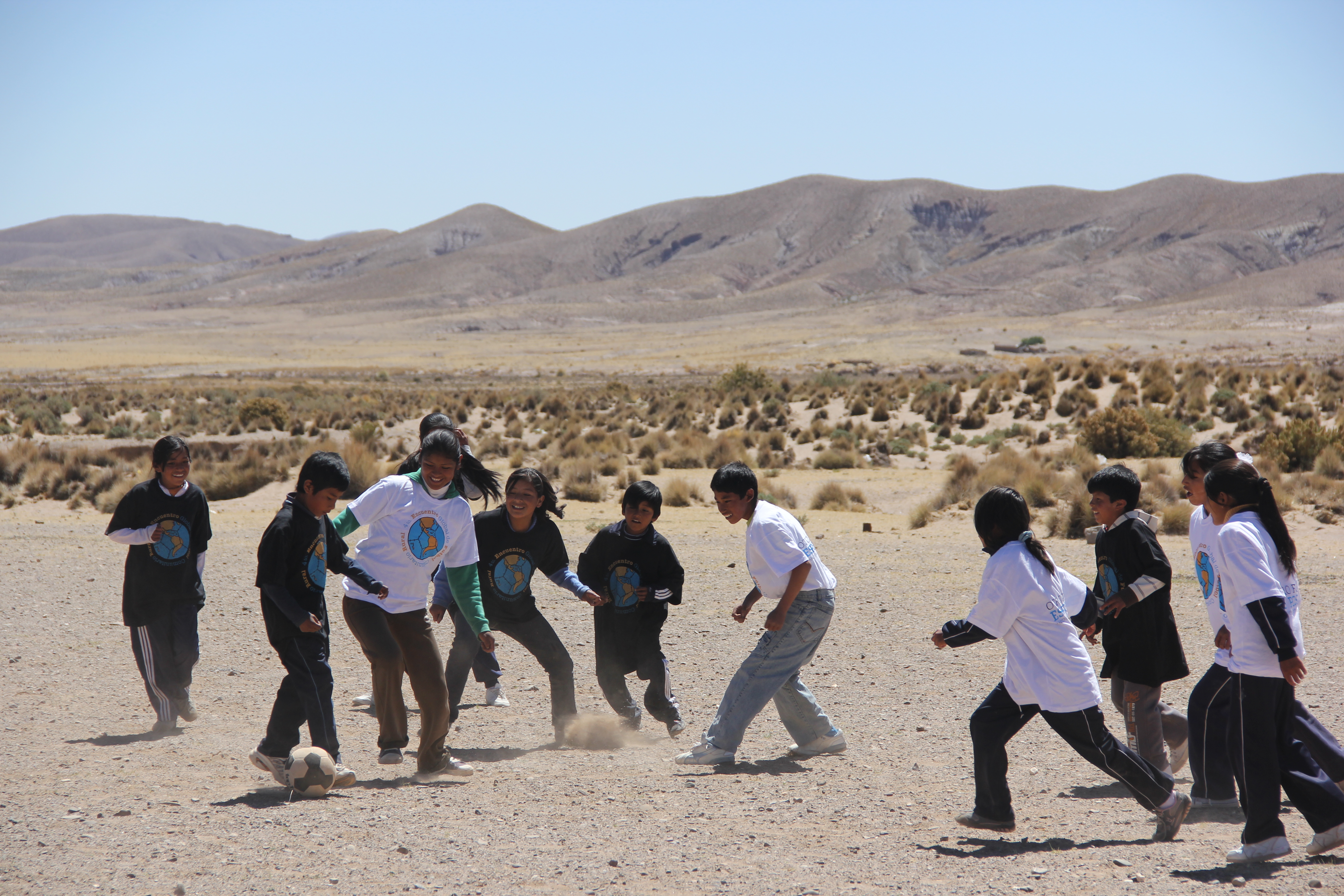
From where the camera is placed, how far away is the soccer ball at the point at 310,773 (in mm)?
5004

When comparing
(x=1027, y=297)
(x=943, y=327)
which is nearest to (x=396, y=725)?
(x=943, y=327)

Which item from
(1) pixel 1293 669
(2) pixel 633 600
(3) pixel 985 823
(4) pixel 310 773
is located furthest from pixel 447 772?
(1) pixel 1293 669

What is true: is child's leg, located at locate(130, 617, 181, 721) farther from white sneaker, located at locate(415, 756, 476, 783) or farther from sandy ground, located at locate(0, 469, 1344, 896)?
white sneaker, located at locate(415, 756, 476, 783)

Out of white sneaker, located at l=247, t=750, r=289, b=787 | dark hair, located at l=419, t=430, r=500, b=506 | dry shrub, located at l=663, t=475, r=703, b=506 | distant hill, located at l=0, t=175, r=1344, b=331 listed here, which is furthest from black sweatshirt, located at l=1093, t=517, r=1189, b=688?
distant hill, located at l=0, t=175, r=1344, b=331

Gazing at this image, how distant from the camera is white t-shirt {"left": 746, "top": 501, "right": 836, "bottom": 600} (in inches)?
213

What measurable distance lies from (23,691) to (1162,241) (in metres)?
168

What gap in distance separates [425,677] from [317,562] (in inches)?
30.9

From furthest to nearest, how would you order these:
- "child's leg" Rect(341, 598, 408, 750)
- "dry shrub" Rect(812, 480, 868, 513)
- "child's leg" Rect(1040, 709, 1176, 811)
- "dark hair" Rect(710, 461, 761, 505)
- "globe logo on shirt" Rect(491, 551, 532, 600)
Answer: "dry shrub" Rect(812, 480, 868, 513) < "globe logo on shirt" Rect(491, 551, 532, 600) < "dark hair" Rect(710, 461, 761, 505) < "child's leg" Rect(341, 598, 408, 750) < "child's leg" Rect(1040, 709, 1176, 811)

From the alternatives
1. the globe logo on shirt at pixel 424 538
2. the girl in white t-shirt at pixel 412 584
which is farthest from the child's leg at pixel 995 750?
the globe logo on shirt at pixel 424 538

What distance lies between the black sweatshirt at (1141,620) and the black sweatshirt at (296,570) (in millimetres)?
3366

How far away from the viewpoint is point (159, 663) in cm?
627

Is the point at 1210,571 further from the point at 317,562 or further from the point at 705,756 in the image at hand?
the point at 317,562

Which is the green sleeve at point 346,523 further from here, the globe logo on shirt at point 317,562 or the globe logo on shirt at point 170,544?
the globe logo on shirt at point 170,544

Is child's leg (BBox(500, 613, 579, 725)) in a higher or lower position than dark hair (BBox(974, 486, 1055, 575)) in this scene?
lower
